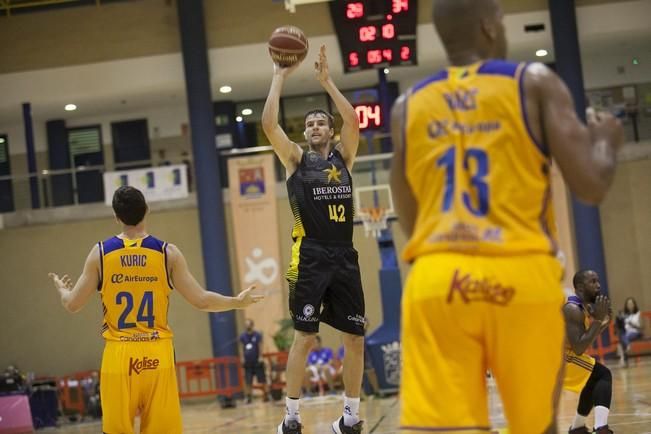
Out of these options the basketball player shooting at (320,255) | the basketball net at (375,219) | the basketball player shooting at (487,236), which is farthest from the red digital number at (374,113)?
the basketball player shooting at (487,236)

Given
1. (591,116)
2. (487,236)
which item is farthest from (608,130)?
(487,236)

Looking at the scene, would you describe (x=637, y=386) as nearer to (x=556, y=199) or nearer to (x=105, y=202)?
(x=556, y=199)

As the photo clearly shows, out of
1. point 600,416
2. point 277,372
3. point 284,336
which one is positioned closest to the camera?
point 600,416

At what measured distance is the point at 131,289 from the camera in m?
6.61

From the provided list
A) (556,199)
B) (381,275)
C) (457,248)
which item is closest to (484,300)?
(457,248)

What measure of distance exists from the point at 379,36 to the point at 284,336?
22.5ft

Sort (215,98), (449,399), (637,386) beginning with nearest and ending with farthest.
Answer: (449,399)
(637,386)
(215,98)

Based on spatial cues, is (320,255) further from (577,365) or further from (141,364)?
(577,365)

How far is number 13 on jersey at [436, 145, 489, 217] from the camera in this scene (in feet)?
12.0

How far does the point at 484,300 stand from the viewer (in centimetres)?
355

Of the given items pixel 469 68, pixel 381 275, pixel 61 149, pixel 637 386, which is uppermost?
pixel 61 149

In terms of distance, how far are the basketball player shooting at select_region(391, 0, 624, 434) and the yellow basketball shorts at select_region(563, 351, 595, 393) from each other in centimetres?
510

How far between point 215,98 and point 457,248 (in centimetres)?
2544

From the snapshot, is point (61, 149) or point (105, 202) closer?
point (105, 202)
